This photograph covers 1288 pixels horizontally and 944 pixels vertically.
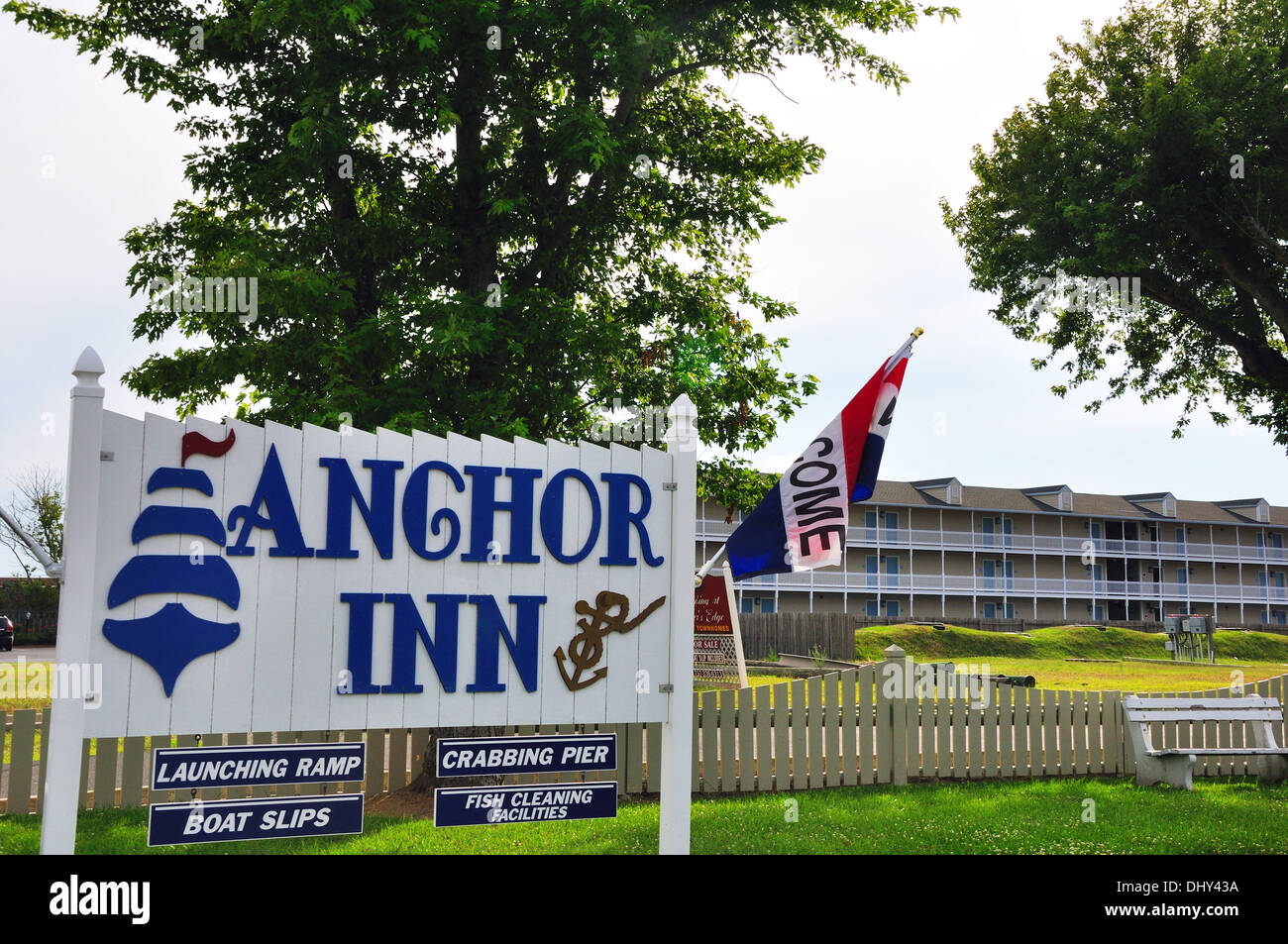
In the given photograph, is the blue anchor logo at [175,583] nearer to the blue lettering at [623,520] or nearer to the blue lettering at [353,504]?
the blue lettering at [353,504]

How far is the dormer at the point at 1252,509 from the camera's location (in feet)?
240

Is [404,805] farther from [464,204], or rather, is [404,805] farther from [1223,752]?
[1223,752]

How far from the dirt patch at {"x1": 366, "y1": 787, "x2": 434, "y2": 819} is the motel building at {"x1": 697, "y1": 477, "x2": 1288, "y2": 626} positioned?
150 feet

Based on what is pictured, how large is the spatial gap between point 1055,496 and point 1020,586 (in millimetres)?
7829

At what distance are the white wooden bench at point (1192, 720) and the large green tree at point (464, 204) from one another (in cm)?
554

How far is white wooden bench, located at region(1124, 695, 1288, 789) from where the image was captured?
11945 millimetres

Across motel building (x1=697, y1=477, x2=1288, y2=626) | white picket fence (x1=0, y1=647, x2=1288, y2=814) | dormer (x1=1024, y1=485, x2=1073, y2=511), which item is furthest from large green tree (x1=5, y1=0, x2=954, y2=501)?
dormer (x1=1024, y1=485, x2=1073, y2=511)

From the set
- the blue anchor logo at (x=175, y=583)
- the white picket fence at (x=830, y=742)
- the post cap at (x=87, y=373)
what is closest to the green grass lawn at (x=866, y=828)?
the white picket fence at (x=830, y=742)

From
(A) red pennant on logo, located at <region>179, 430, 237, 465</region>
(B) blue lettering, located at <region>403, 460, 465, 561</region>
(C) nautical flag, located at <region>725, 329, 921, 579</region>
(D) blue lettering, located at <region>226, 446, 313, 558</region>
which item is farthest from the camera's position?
(C) nautical flag, located at <region>725, 329, 921, 579</region>

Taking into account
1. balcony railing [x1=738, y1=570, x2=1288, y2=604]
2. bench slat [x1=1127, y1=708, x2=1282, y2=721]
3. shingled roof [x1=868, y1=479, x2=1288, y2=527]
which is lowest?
bench slat [x1=1127, y1=708, x2=1282, y2=721]

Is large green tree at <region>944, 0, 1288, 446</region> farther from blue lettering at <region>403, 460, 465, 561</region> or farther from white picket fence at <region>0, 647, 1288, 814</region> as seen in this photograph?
blue lettering at <region>403, 460, 465, 561</region>

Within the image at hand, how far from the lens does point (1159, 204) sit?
62.3 ft

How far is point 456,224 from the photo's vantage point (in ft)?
39.5

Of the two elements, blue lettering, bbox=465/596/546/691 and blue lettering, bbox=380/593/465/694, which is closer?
blue lettering, bbox=380/593/465/694
